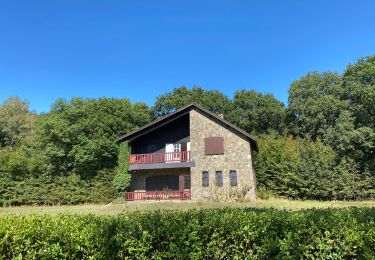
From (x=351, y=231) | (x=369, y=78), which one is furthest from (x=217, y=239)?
(x=369, y=78)

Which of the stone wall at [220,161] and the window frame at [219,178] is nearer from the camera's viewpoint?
the stone wall at [220,161]

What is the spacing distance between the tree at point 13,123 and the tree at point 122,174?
1033 inches

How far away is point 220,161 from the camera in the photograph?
2264cm

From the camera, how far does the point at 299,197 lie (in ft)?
77.2

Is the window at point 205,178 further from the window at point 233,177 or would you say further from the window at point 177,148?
the window at point 177,148

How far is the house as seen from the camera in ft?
73.0

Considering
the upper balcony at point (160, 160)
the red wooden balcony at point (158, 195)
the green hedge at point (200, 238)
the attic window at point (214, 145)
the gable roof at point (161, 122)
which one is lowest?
the green hedge at point (200, 238)

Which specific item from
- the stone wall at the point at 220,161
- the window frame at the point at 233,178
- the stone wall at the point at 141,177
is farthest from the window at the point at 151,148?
the window frame at the point at 233,178

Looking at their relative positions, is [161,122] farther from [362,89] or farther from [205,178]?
[362,89]

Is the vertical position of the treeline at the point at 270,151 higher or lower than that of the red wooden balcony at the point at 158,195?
higher

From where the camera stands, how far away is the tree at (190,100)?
4141 centimetres

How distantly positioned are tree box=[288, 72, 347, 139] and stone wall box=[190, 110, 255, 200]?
660 inches

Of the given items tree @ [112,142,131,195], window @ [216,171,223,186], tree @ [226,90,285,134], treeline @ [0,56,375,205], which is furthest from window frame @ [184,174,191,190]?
tree @ [226,90,285,134]

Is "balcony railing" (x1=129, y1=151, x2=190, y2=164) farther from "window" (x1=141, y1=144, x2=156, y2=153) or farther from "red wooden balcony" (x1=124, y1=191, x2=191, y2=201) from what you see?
"red wooden balcony" (x1=124, y1=191, x2=191, y2=201)
